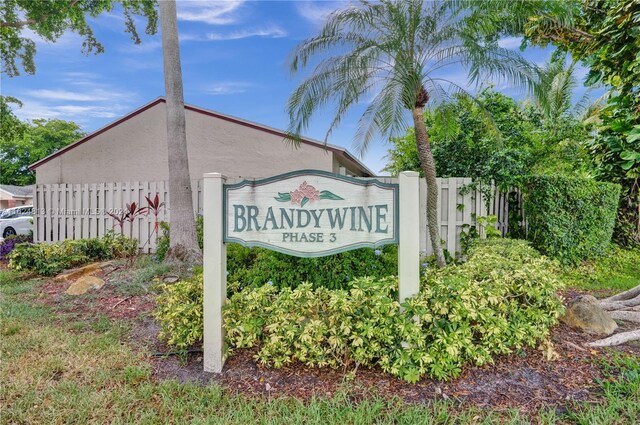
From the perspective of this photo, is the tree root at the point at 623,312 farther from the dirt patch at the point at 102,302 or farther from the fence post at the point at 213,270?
the dirt patch at the point at 102,302

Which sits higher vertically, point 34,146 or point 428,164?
point 34,146

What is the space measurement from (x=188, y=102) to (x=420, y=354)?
10549 millimetres

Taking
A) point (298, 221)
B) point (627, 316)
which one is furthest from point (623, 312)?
point (298, 221)

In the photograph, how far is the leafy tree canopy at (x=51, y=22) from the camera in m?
9.84

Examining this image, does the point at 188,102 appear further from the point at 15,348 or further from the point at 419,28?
the point at 15,348

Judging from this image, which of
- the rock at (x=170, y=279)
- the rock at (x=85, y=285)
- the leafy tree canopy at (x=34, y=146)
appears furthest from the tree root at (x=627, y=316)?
the leafy tree canopy at (x=34, y=146)

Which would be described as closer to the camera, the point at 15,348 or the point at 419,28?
the point at 15,348

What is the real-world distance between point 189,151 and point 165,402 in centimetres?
964

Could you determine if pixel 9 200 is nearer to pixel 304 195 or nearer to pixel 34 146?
pixel 34 146

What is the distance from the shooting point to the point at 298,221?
2.83 metres

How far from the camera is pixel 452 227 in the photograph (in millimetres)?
7074

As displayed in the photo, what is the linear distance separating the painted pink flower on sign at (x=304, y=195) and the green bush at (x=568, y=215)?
531cm

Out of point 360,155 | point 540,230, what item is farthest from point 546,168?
point 360,155

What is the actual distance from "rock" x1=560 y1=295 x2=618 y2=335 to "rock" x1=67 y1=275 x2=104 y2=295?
6.36 metres
